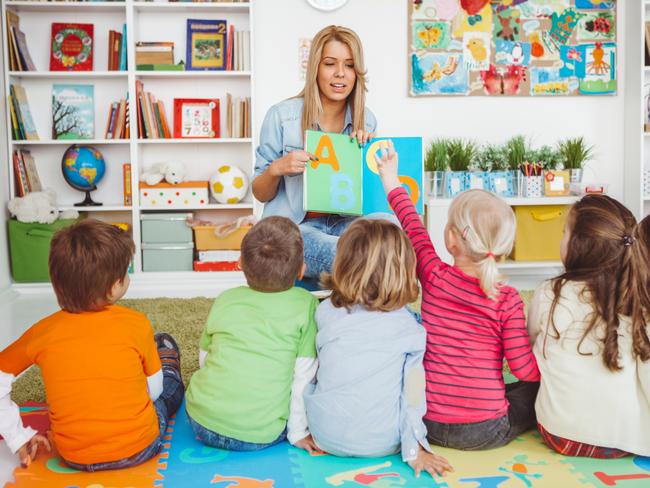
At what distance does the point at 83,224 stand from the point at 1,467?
60 cm

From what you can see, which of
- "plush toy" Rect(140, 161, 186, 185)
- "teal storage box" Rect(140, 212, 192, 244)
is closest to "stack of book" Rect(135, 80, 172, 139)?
"plush toy" Rect(140, 161, 186, 185)

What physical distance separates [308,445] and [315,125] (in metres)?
1.07

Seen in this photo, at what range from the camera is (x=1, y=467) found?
1.60 m

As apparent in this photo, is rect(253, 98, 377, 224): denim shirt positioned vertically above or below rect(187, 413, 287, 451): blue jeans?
above

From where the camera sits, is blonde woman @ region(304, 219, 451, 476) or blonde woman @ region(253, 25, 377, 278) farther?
blonde woman @ region(253, 25, 377, 278)

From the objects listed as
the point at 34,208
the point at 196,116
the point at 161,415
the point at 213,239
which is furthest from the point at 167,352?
the point at 196,116

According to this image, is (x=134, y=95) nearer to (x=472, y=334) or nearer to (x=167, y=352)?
(x=167, y=352)

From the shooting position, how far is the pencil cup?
3.94m

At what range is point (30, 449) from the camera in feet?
5.26

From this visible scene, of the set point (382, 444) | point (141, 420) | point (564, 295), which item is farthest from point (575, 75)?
point (141, 420)

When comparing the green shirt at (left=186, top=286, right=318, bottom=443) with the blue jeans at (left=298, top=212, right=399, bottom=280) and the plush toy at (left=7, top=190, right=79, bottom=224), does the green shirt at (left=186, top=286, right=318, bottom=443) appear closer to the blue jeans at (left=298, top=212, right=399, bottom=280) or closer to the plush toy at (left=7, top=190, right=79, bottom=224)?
the blue jeans at (left=298, top=212, right=399, bottom=280)

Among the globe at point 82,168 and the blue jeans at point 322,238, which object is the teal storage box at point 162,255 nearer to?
the globe at point 82,168

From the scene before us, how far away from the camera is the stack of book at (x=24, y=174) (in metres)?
3.95

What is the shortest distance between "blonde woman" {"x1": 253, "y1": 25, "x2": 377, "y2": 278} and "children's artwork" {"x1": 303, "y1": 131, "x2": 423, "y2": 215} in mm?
40
